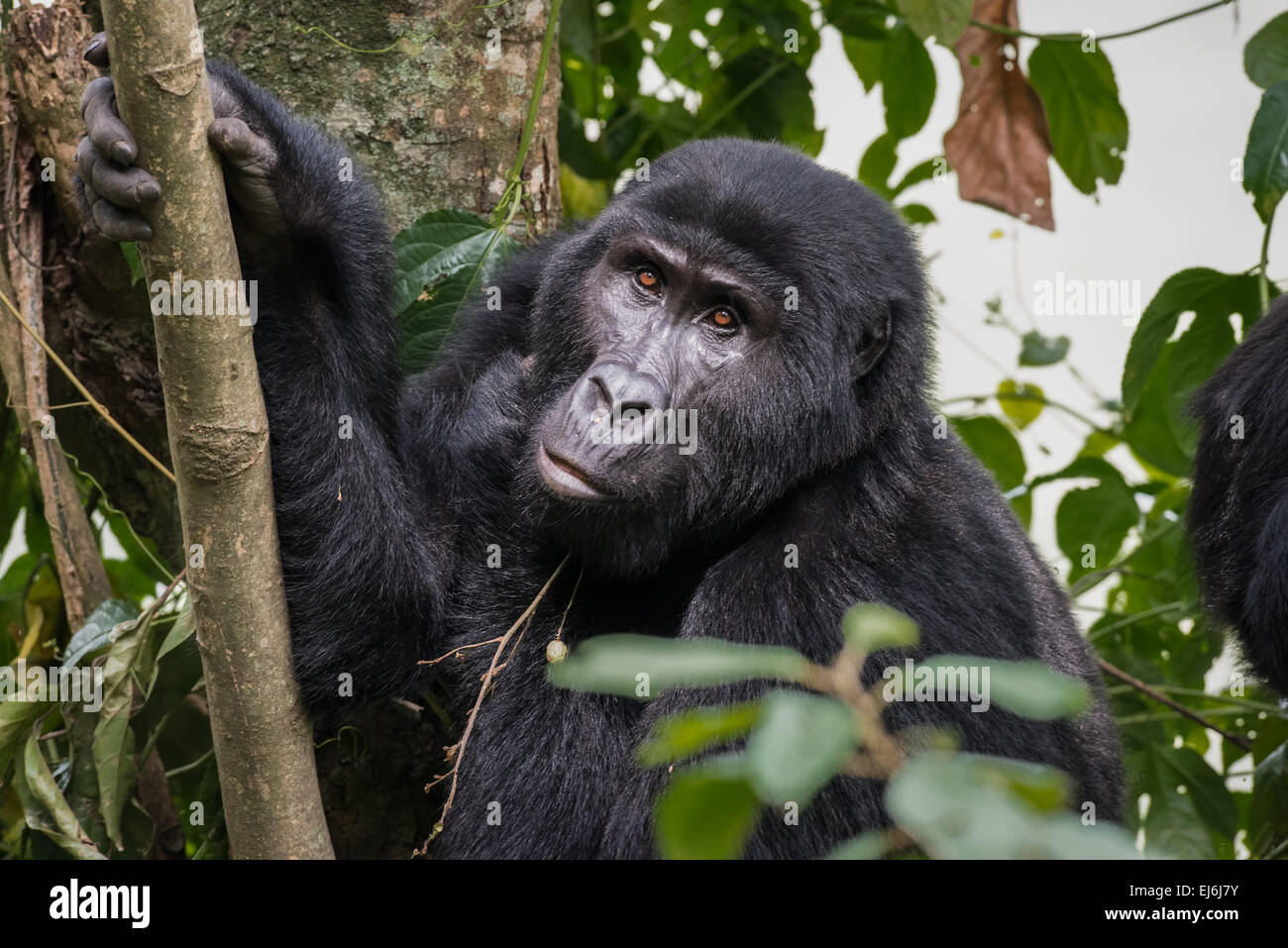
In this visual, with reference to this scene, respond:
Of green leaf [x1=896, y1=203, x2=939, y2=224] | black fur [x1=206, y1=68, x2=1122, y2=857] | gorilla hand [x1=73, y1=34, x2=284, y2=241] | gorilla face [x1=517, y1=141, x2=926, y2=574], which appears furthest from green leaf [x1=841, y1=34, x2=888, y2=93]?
gorilla hand [x1=73, y1=34, x2=284, y2=241]

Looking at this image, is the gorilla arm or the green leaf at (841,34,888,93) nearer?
the gorilla arm

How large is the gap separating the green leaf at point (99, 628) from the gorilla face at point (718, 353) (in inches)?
49.9

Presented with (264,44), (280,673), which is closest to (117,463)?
(264,44)

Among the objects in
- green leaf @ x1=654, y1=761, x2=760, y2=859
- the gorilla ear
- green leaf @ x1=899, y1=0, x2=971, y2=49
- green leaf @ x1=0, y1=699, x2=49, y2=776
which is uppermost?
green leaf @ x1=899, y1=0, x2=971, y2=49

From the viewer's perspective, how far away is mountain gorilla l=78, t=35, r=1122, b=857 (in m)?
2.99

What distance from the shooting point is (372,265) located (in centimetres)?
323

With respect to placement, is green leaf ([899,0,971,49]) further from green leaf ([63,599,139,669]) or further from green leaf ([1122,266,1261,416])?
green leaf ([63,599,139,669])

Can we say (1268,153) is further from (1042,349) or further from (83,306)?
(83,306)

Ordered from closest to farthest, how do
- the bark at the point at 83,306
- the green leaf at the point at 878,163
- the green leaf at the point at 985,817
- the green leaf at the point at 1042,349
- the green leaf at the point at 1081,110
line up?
the green leaf at the point at 985,817, the bark at the point at 83,306, the green leaf at the point at 1081,110, the green leaf at the point at 878,163, the green leaf at the point at 1042,349

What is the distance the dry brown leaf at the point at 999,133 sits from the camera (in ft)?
16.8

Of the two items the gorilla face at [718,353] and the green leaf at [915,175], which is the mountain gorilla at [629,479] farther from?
the green leaf at [915,175]

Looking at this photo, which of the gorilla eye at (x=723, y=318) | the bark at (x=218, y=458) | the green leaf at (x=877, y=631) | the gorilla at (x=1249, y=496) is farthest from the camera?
the gorilla at (x=1249, y=496)

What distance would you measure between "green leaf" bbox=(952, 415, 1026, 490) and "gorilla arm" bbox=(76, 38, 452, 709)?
2707 millimetres

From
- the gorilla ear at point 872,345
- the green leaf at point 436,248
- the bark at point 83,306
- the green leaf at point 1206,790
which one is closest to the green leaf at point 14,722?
the bark at point 83,306
